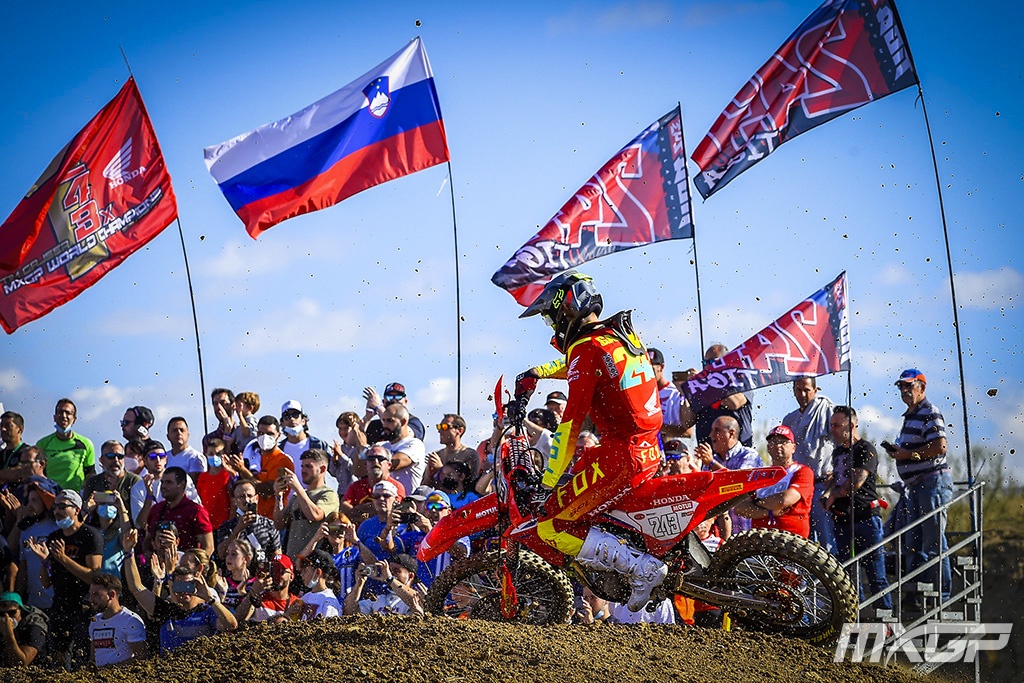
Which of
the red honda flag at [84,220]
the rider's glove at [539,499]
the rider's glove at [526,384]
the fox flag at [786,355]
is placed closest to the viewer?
the rider's glove at [526,384]

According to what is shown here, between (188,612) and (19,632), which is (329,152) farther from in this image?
(19,632)

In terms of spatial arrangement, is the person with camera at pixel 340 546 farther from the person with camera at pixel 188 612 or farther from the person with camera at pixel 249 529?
the person with camera at pixel 188 612

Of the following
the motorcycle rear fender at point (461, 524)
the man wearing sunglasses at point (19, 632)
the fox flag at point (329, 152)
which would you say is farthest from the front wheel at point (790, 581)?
the fox flag at point (329, 152)

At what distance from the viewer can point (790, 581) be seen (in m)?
7.63

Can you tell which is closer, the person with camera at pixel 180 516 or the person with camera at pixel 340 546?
the person with camera at pixel 340 546

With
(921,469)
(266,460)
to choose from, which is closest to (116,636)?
(266,460)

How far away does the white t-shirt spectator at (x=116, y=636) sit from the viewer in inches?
390

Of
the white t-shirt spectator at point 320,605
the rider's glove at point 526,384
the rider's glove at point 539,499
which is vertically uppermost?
the rider's glove at point 526,384

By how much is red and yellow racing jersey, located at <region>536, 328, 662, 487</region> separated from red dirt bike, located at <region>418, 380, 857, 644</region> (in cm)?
45

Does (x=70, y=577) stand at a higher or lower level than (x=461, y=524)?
lower

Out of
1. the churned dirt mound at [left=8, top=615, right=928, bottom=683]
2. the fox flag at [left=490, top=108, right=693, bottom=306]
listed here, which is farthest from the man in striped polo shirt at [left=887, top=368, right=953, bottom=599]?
the fox flag at [left=490, top=108, right=693, bottom=306]

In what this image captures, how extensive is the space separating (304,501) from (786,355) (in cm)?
531

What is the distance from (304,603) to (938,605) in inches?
225

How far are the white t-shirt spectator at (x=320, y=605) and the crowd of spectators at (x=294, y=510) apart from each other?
0.05 ft
